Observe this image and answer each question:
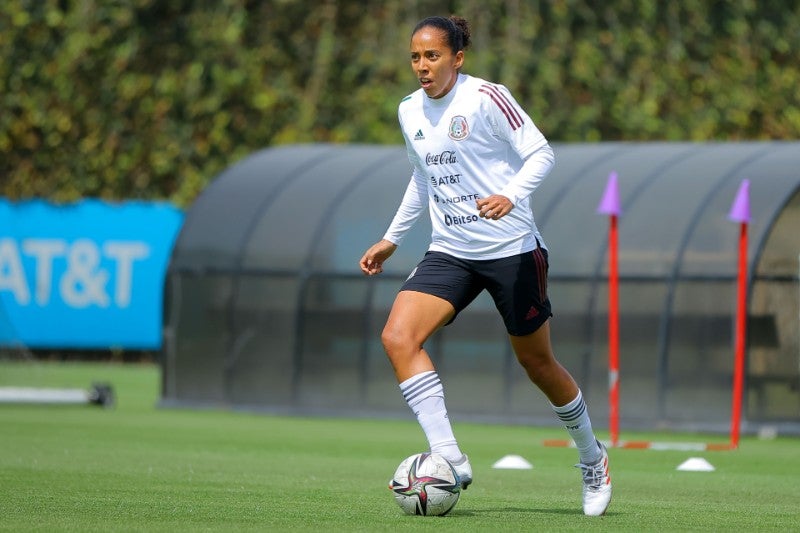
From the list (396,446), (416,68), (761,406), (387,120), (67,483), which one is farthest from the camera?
(387,120)

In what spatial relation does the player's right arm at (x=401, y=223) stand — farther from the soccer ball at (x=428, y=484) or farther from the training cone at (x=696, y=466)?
the training cone at (x=696, y=466)

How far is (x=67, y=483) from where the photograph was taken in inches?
378

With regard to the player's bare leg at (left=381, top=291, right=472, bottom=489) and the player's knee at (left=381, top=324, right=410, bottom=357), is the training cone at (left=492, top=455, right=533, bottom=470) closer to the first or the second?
the player's bare leg at (left=381, top=291, right=472, bottom=489)

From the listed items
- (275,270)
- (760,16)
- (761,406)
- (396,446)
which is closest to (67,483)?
(396,446)

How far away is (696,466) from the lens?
38.2ft

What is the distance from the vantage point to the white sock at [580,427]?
836cm

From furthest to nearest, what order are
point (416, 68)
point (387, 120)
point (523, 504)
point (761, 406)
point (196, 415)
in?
point (387, 120), point (196, 415), point (761, 406), point (523, 504), point (416, 68)

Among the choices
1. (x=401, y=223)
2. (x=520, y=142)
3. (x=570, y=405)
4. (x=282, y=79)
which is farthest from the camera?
(x=282, y=79)

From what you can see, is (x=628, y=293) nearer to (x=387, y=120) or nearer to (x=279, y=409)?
(x=279, y=409)

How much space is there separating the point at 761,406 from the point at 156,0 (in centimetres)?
1636

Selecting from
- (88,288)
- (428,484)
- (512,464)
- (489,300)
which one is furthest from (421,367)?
(88,288)

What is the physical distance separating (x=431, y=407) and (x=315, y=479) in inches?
95.6

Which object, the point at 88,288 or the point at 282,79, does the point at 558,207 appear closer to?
the point at 88,288

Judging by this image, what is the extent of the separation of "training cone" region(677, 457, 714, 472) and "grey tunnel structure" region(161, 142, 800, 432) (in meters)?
4.06
